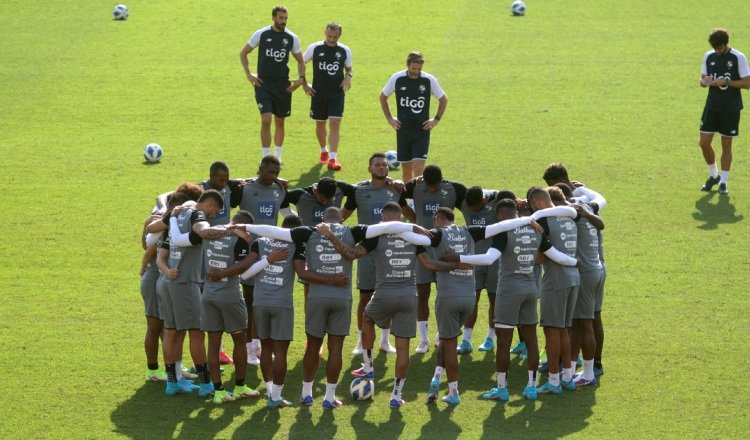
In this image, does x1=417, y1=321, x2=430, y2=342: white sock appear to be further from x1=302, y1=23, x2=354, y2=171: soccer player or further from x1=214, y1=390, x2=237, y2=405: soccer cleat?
x1=302, y1=23, x2=354, y2=171: soccer player

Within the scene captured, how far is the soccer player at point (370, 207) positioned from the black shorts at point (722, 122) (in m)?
7.26

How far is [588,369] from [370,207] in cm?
311

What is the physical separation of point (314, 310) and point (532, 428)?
8.14 ft

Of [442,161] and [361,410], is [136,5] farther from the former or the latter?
[361,410]

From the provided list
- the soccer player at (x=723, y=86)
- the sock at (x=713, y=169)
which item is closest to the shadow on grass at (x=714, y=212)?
the sock at (x=713, y=169)

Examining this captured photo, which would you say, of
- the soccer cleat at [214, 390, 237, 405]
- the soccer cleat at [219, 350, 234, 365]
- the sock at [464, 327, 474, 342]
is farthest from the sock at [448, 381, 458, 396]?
the soccer cleat at [219, 350, 234, 365]

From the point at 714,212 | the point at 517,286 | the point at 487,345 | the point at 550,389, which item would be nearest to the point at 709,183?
the point at 714,212

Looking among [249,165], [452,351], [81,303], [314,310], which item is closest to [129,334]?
[81,303]

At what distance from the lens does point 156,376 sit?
1298 centimetres

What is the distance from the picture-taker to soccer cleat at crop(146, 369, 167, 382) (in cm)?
1297

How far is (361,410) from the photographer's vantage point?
1224 centimetres

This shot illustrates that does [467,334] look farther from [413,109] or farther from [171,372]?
[413,109]

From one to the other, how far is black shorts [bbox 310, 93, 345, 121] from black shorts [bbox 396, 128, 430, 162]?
2.23 m

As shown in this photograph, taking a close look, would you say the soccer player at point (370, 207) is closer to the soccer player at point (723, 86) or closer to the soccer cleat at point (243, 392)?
the soccer cleat at point (243, 392)
